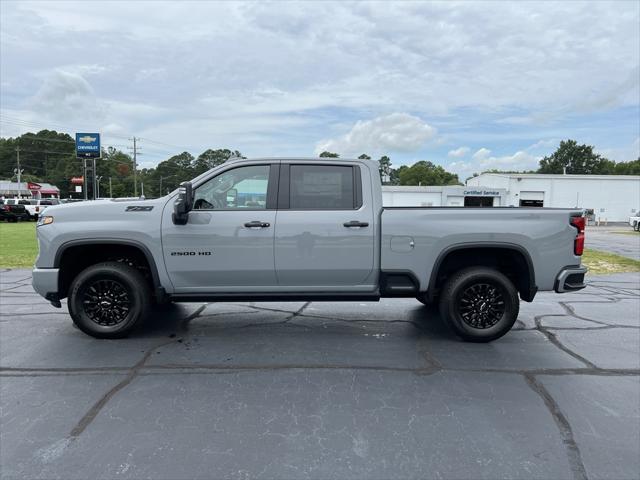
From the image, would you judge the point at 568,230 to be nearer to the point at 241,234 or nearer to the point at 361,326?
the point at 361,326

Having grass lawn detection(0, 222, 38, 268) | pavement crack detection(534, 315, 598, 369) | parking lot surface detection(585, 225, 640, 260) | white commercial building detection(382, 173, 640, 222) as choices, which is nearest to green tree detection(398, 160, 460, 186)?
white commercial building detection(382, 173, 640, 222)

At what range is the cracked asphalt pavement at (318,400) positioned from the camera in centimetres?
280

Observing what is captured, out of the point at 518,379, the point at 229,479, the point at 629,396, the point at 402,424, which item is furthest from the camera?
the point at 518,379

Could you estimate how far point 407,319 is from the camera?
604 centimetres

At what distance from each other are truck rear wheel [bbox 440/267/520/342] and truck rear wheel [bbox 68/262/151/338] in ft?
10.8

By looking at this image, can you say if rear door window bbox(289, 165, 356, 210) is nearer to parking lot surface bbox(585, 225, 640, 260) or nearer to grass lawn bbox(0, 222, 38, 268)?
grass lawn bbox(0, 222, 38, 268)

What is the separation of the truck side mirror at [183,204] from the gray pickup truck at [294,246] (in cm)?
3

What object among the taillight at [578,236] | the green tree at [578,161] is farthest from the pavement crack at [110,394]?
the green tree at [578,161]

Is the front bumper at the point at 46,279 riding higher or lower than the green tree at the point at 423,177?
lower

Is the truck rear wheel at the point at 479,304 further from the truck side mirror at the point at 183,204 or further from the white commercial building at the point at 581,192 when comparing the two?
the white commercial building at the point at 581,192

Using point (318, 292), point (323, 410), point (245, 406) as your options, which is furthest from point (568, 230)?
point (245, 406)

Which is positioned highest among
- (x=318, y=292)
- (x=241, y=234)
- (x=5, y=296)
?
(x=241, y=234)

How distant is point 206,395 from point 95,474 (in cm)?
111

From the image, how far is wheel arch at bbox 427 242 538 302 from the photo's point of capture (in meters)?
Answer: 4.81
